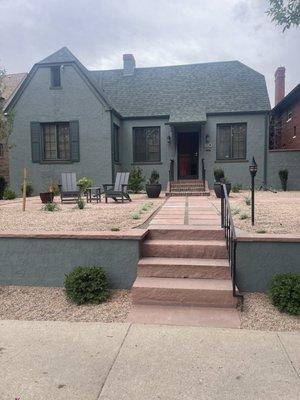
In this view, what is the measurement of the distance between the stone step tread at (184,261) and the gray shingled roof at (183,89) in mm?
11457

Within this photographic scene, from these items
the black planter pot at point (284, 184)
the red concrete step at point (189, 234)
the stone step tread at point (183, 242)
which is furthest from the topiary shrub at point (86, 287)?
the black planter pot at point (284, 184)

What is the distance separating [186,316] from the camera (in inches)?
151

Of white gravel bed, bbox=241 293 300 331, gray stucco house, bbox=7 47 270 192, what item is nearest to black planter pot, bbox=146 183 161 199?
gray stucco house, bbox=7 47 270 192

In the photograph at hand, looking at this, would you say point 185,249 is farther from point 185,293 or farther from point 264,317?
point 264,317

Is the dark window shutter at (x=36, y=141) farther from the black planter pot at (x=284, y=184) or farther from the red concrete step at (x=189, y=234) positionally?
the red concrete step at (x=189, y=234)

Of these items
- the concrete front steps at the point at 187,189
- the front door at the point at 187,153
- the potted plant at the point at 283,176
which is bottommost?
the concrete front steps at the point at 187,189

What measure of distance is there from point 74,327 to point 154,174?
12.6 metres

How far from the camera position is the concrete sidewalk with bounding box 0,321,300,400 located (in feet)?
8.43

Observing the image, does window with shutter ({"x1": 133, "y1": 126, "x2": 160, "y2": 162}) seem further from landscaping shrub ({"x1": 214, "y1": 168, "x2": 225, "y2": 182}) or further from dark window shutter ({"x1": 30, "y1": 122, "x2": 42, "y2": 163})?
dark window shutter ({"x1": 30, "y1": 122, "x2": 42, "y2": 163})

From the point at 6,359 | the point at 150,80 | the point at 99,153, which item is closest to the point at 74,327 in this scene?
the point at 6,359

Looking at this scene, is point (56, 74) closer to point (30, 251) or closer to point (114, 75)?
point (114, 75)

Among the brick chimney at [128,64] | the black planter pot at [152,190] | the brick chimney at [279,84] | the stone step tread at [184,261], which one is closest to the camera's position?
the stone step tread at [184,261]

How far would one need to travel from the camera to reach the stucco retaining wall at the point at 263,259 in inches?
172

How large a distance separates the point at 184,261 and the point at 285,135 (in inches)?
700
